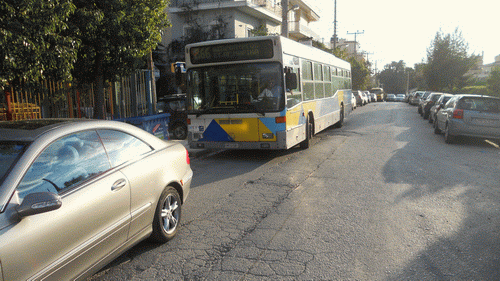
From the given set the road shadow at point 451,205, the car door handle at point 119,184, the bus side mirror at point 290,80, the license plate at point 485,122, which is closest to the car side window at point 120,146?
the car door handle at point 119,184

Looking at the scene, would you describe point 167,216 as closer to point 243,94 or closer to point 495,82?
point 243,94

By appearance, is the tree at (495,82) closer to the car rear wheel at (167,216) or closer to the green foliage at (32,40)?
the green foliage at (32,40)

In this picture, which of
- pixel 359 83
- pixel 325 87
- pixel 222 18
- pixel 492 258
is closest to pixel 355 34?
pixel 359 83

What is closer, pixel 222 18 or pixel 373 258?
pixel 373 258

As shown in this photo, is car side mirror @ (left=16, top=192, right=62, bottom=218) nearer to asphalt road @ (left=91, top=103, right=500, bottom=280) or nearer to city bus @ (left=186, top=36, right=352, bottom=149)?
asphalt road @ (left=91, top=103, right=500, bottom=280)

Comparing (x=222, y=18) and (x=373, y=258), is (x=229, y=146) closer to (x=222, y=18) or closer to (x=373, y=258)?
(x=373, y=258)

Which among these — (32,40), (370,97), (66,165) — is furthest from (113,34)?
(370,97)

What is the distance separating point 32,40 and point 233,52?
14.4ft

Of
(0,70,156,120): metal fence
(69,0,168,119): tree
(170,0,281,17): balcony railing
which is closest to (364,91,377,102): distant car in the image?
(170,0,281,17): balcony railing

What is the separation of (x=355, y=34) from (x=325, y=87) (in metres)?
62.8

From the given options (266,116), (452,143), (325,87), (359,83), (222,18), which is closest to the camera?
(266,116)

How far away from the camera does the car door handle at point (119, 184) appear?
364 cm

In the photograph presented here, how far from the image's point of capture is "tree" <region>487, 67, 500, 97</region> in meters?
24.4

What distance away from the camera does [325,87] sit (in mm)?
14578
